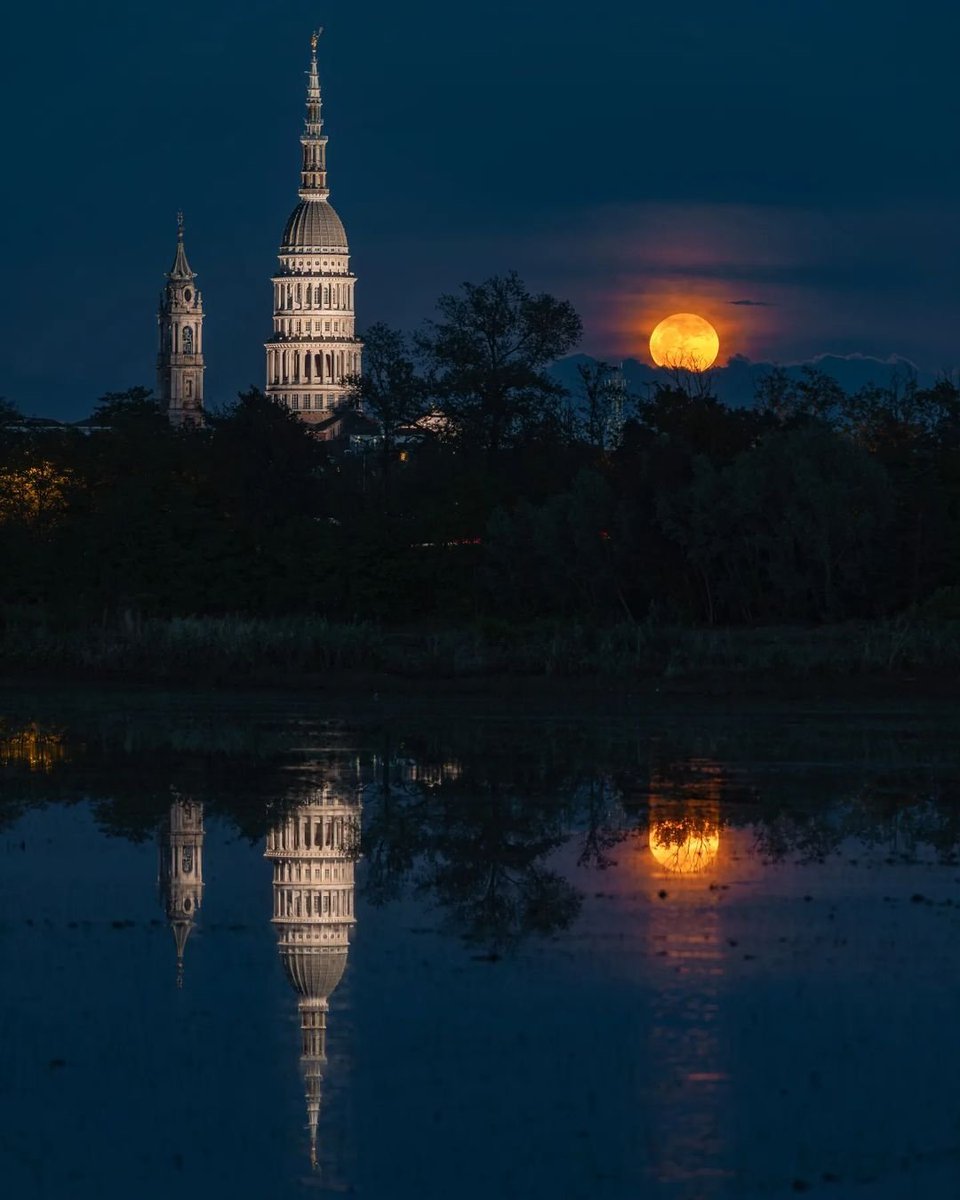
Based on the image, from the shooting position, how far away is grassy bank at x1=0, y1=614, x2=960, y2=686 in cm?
→ 3616

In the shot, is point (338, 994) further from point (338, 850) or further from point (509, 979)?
point (338, 850)

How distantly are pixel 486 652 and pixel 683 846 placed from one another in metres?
18.5

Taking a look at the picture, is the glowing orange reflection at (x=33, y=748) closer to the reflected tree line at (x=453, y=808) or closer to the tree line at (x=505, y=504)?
the reflected tree line at (x=453, y=808)

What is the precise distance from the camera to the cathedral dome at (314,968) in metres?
14.2

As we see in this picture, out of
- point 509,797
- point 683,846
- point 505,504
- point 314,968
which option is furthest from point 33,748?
point 505,504

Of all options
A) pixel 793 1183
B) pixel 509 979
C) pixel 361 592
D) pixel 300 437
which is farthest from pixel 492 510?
pixel 793 1183

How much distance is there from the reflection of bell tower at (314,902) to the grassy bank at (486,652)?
510 inches

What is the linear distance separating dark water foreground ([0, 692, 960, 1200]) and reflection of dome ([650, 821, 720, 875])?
0.18 feet

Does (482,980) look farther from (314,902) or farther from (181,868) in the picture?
(181,868)

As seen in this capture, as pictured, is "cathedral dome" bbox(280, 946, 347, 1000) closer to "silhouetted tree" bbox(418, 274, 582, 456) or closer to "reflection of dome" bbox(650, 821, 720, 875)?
"reflection of dome" bbox(650, 821, 720, 875)

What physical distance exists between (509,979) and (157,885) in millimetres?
4599

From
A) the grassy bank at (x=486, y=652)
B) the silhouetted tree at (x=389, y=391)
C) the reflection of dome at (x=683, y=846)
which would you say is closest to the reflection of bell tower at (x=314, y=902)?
the reflection of dome at (x=683, y=846)

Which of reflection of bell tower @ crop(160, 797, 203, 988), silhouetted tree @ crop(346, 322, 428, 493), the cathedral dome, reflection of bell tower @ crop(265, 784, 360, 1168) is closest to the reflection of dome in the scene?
reflection of bell tower @ crop(265, 784, 360, 1168)

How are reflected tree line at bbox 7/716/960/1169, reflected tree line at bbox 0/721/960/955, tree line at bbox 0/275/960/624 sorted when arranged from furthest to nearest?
1. tree line at bbox 0/275/960/624
2. reflected tree line at bbox 0/721/960/955
3. reflected tree line at bbox 7/716/960/1169
